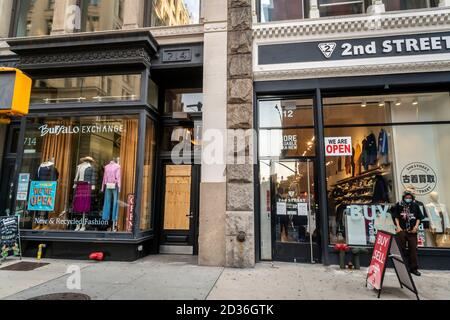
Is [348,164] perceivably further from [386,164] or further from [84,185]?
[84,185]

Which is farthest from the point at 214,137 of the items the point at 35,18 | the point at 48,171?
the point at 35,18

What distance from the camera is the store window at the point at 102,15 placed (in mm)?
9289

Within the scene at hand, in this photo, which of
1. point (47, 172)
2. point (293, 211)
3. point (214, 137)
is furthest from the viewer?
point (47, 172)

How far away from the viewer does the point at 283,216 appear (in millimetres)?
7863

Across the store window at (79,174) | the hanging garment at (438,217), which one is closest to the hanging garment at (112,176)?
the store window at (79,174)

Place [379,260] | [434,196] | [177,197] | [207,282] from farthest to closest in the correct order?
[177,197], [434,196], [207,282], [379,260]

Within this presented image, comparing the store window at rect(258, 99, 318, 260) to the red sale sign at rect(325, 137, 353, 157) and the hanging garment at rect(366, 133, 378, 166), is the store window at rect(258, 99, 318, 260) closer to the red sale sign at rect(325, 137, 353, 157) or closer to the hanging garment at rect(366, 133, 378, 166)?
the red sale sign at rect(325, 137, 353, 157)

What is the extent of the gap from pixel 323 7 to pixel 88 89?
7304 mm

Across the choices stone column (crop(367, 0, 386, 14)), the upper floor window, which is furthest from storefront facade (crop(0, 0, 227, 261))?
stone column (crop(367, 0, 386, 14))

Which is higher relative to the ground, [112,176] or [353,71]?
[353,71]

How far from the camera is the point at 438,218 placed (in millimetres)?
7512

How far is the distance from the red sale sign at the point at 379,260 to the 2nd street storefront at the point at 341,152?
5.84ft

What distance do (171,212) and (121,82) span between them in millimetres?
4144

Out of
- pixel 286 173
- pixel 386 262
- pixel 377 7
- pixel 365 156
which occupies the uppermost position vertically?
pixel 377 7
